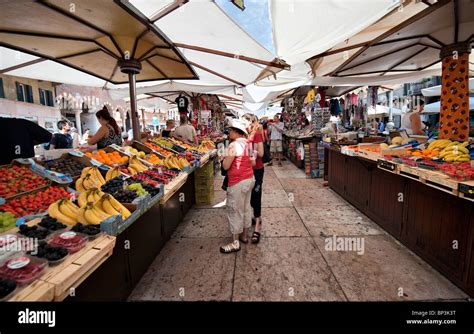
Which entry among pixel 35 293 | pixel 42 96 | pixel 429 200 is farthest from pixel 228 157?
pixel 42 96

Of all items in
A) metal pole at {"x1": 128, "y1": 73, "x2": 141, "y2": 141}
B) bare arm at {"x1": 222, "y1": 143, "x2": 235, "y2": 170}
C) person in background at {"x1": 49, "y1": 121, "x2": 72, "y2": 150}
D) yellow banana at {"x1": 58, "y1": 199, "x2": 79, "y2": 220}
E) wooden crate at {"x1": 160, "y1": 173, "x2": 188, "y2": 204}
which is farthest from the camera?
person in background at {"x1": 49, "y1": 121, "x2": 72, "y2": 150}

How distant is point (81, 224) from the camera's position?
195 centimetres

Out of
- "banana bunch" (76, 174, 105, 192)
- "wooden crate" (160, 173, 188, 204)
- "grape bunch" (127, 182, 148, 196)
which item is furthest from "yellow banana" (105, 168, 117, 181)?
"wooden crate" (160, 173, 188, 204)

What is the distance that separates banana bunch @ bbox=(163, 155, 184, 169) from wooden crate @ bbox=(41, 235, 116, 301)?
266 cm

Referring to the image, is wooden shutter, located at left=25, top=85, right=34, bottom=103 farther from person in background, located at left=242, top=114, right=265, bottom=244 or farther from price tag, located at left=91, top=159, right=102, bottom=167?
person in background, located at left=242, top=114, right=265, bottom=244

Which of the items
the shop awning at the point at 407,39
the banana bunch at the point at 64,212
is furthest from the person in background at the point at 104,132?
the shop awning at the point at 407,39

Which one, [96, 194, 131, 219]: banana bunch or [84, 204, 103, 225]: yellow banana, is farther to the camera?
[96, 194, 131, 219]: banana bunch

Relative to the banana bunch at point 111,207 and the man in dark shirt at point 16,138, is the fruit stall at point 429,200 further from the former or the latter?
the man in dark shirt at point 16,138

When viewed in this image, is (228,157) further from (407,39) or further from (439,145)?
(407,39)

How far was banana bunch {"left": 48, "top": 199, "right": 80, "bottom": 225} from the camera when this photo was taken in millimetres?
2055

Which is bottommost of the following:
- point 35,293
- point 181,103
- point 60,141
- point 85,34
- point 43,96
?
point 35,293

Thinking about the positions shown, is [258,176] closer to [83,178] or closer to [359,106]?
[83,178]

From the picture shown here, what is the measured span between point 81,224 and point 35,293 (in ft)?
2.55
